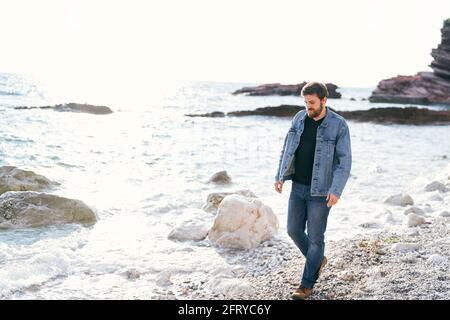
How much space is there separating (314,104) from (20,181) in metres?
7.43

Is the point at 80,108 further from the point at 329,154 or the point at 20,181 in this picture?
the point at 329,154

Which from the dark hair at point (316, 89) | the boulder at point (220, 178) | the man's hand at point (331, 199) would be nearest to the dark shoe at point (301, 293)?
the man's hand at point (331, 199)

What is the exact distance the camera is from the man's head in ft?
14.4

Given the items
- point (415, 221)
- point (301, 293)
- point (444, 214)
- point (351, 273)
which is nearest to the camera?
point (301, 293)

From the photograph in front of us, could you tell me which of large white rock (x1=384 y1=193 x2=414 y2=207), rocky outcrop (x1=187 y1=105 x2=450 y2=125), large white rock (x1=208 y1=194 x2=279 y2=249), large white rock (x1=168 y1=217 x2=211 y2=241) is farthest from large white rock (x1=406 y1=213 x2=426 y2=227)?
rocky outcrop (x1=187 y1=105 x2=450 y2=125)

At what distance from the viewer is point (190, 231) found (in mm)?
7227

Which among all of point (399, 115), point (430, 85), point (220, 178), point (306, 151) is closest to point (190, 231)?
point (306, 151)

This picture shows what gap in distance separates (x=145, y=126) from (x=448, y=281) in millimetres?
26330

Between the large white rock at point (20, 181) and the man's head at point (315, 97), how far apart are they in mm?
7092

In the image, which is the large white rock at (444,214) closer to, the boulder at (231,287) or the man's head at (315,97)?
the boulder at (231,287)

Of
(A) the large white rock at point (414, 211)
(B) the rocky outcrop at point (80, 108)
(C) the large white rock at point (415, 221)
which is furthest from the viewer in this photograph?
(B) the rocky outcrop at point (80, 108)

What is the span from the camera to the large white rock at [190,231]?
7.14 metres

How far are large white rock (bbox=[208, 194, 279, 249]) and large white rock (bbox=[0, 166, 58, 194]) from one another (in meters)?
4.74
